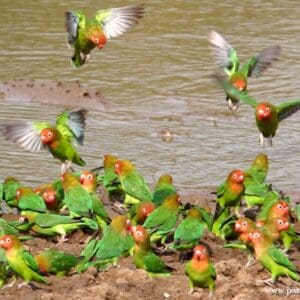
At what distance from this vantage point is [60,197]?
10.9 metres

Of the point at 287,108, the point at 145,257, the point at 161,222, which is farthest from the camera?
the point at 287,108

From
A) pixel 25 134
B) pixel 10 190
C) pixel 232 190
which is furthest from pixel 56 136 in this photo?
pixel 232 190

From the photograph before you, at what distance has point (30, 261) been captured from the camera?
896 cm

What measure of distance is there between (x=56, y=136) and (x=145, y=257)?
2.65 metres

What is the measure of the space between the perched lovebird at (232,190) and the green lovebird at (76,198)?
1221 mm

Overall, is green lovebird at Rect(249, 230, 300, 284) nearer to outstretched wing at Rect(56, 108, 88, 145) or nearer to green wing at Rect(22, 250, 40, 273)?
green wing at Rect(22, 250, 40, 273)

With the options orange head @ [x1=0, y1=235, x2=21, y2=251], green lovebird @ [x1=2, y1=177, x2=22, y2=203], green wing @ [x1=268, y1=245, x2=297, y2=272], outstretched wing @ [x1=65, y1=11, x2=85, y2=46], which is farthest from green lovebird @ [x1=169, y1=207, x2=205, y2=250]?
outstretched wing @ [x1=65, y1=11, x2=85, y2=46]

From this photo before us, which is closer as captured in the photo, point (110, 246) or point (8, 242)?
point (8, 242)

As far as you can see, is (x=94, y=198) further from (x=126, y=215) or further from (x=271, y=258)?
(x=271, y=258)

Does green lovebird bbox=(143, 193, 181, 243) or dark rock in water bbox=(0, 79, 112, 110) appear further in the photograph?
dark rock in water bbox=(0, 79, 112, 110)

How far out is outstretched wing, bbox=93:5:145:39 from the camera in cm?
1272

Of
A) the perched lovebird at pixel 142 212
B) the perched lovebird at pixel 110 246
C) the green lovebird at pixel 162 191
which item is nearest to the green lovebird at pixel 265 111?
the green lovebird at pixel 162 191

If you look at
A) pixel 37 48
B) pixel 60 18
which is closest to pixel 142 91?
pixel 37 48

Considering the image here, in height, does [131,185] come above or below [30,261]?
above
